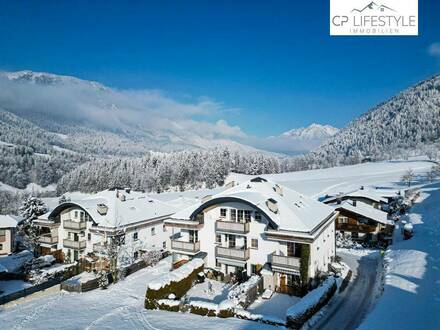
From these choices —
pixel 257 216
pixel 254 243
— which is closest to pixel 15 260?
pixel 254 243

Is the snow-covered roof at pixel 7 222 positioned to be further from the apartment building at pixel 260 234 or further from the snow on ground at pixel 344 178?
the snow on ground at pixel 344 178

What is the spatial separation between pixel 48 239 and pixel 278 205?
3227 centimetres

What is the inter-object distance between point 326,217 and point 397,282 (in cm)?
1002

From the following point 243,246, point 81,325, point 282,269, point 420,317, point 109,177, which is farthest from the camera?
point 109,177

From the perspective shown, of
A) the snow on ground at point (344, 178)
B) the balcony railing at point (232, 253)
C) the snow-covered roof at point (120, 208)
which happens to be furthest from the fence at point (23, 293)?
the snow on ground at point (344, 178)

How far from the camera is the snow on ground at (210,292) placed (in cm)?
2806

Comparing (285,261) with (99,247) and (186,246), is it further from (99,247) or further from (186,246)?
(99,247)

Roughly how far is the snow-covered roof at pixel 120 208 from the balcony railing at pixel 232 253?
14.2m

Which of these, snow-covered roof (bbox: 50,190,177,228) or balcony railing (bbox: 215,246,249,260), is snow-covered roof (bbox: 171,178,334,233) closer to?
balcony railing (bbox: 215,246,249,260)

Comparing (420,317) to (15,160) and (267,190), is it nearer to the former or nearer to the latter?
(267,190)

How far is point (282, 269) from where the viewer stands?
1135 inches

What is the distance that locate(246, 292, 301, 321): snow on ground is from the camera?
2511 centimetres

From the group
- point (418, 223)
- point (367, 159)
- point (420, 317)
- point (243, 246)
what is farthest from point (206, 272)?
point (367, 159)

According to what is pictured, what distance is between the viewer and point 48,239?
44.3 meters
